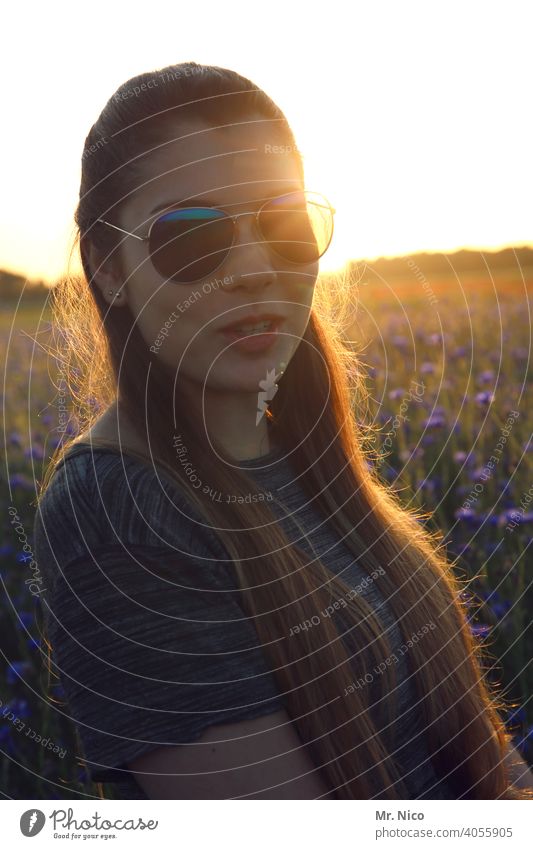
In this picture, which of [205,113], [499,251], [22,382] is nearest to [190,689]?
[205,113]

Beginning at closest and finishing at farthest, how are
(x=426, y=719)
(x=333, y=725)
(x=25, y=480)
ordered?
(x=333, y=725) → (x=426, y=719) → (x=25, y=480)

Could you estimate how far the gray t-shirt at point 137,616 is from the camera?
89cm

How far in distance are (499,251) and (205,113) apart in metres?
1.04

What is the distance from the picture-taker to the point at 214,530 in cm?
95

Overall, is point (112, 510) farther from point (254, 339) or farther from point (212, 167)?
point (212, 167)

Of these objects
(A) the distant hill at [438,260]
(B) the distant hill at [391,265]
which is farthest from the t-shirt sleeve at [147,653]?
(A) the distant hill at [438,260]

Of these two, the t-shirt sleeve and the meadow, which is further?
the meadow

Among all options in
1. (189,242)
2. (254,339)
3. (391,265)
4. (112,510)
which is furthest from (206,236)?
(391,265)

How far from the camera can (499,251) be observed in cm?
183

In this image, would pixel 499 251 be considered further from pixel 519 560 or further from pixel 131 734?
pixel 131 734

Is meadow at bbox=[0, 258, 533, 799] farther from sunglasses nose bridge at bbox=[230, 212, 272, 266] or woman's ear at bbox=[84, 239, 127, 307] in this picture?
sunglasses nose bridge at bbox=[230, 212, 272, 266]
